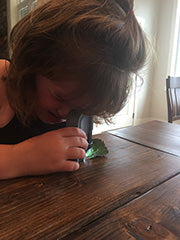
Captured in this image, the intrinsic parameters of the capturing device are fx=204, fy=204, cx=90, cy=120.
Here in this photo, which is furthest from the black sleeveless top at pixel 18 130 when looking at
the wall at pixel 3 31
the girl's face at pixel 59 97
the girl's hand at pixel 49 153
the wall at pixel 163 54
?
the wall at pixel 163 54

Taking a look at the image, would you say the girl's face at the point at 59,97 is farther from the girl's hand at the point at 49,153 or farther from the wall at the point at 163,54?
the wall at the point at 163,54

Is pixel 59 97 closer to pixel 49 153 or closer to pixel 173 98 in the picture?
pixel 49 153

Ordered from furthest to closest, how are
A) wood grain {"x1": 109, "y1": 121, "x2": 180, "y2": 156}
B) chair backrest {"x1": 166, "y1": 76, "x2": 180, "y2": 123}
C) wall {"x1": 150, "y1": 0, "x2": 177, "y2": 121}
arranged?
wall {"x1": 150, "y1": 0, "x2": 177, "y2": 121} < chair backrest {"x1": 166, "y1": 76, "x2": 180, "y2": 123} < wood grain {"x1": 109, "y1": 121, "x2": 180, "y2": 156}

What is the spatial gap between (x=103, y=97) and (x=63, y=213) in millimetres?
286

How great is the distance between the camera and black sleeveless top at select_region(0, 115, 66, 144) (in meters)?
0.70

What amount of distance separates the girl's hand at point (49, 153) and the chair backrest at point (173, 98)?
1211mm

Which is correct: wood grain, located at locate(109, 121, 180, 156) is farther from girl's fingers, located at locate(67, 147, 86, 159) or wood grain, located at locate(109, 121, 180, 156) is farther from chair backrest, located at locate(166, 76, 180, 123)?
chair backrest, located at locate(166, 76, 180, 123)

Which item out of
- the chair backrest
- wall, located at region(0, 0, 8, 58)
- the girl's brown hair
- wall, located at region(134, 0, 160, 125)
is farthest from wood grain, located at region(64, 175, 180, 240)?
wall, located at region(134, 0, 160, 125)

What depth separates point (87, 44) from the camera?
0.45m

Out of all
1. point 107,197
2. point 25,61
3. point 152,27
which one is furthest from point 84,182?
point 152,27

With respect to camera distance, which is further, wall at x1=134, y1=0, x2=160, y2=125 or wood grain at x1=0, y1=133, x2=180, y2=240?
wall at x1=134, y1=0, x2=160, y2=125

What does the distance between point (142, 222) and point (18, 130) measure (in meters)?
0.55

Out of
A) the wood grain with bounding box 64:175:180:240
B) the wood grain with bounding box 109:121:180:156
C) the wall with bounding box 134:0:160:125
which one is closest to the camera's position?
the wood grain with bounding box 64:175:180:240

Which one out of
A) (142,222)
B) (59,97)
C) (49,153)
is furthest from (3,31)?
(142,222)
